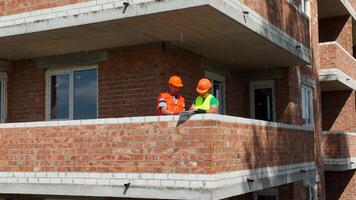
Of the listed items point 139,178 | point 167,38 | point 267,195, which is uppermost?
point 167,38

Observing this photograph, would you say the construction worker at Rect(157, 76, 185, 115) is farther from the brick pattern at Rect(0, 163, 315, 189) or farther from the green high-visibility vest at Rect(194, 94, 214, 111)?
the brick pattern at Rect(0, 163, 315, 189)

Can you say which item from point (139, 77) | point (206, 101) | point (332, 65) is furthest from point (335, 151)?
point (206, 101)

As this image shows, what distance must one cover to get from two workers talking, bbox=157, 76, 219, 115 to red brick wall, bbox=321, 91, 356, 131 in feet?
41.6

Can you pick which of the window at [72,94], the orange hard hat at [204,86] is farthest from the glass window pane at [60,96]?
the orange hard hat at [204,86]

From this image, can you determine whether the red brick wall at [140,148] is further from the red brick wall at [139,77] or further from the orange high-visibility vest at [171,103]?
the red brick wall at [139,77]

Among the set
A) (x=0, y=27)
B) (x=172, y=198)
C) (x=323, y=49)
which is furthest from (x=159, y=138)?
(x=323, y=49)

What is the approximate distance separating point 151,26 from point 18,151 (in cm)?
341

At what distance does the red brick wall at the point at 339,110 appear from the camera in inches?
833

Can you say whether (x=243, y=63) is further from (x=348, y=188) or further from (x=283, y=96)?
(x=348, y=188)

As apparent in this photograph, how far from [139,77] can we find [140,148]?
3142mm

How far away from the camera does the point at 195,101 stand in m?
9.80

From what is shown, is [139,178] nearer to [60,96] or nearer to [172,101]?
[172,101]

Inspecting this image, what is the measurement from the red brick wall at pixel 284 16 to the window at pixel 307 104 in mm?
2301

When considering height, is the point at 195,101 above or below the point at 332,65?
below
